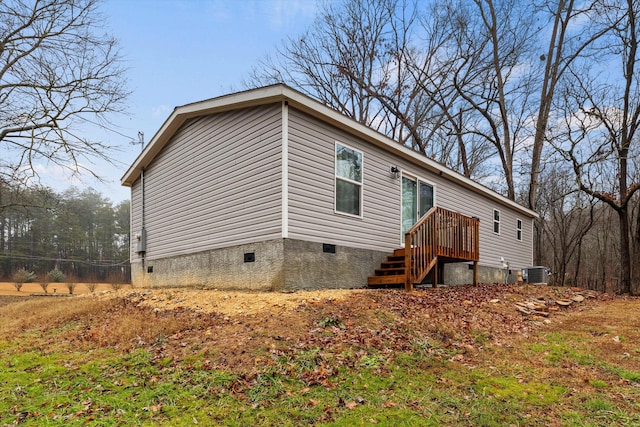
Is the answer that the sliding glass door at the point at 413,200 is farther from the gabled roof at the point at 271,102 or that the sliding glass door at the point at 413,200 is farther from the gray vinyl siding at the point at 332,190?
the gabled roof at the point at 271,102

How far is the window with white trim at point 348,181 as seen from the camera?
8.33 meters

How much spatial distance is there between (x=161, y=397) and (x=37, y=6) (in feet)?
52.8

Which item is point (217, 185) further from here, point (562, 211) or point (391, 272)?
point (562, 211)

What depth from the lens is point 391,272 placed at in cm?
892

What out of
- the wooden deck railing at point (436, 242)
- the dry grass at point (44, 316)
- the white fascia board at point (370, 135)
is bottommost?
the dry grass at point (44, 316)

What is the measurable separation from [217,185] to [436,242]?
499cm

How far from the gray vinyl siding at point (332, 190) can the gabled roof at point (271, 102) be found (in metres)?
0.17

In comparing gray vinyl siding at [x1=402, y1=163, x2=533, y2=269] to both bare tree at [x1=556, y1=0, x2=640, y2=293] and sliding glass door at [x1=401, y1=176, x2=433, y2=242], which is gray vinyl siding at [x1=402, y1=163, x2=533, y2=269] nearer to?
sliding glass door at [x1=401, y1=176, x2=433, y2=242]

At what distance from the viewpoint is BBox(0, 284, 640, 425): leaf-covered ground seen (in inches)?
129

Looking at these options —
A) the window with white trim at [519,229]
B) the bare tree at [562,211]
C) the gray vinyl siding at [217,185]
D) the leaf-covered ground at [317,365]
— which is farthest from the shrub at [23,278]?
the bare tree at [562,211]

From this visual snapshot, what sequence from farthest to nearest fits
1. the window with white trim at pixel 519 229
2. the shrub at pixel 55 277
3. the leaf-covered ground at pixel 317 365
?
1. the shrub at pixel 55 277
2. the window with white trim at pixel 519 229
3. the leaf-covered ground at pixel 317 365

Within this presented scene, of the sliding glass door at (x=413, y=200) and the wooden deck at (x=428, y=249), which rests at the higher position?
the sliding glass door at (x=413, y=200)

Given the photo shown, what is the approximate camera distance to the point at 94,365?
172 inches

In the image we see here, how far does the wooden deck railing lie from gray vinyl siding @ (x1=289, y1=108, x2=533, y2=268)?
942 mm
